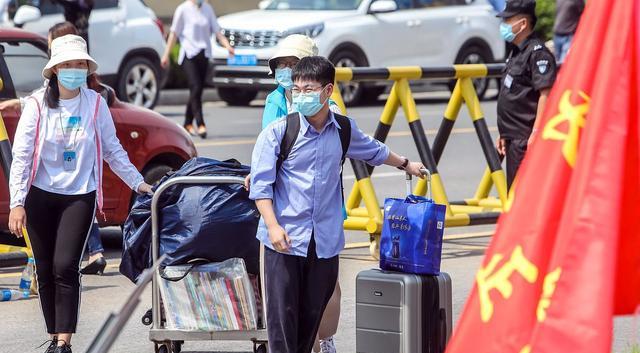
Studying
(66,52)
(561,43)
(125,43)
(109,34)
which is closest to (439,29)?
(561,43)

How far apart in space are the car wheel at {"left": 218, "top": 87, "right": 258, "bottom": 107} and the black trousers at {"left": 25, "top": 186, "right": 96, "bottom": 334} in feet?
47.9

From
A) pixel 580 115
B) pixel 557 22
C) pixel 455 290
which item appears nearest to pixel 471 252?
pixel 455 290

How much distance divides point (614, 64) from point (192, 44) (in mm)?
13591

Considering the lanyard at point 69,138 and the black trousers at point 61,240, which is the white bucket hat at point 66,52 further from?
the black trousers at point 61,240

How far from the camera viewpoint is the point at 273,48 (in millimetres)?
20047

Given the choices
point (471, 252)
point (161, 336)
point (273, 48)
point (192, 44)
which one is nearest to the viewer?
point (161, 336)

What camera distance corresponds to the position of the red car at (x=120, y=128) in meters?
9.66

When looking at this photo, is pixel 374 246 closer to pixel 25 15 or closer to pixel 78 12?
pixel 78 12

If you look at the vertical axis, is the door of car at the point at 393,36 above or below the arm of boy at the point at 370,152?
below

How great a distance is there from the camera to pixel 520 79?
8320mm

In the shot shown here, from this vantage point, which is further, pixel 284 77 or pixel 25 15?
pixel 25 15

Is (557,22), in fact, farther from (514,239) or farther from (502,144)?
(514,239)

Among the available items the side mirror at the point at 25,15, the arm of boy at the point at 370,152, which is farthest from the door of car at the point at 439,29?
the arm of boy at the point at 370,152

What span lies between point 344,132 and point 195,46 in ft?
36.6
